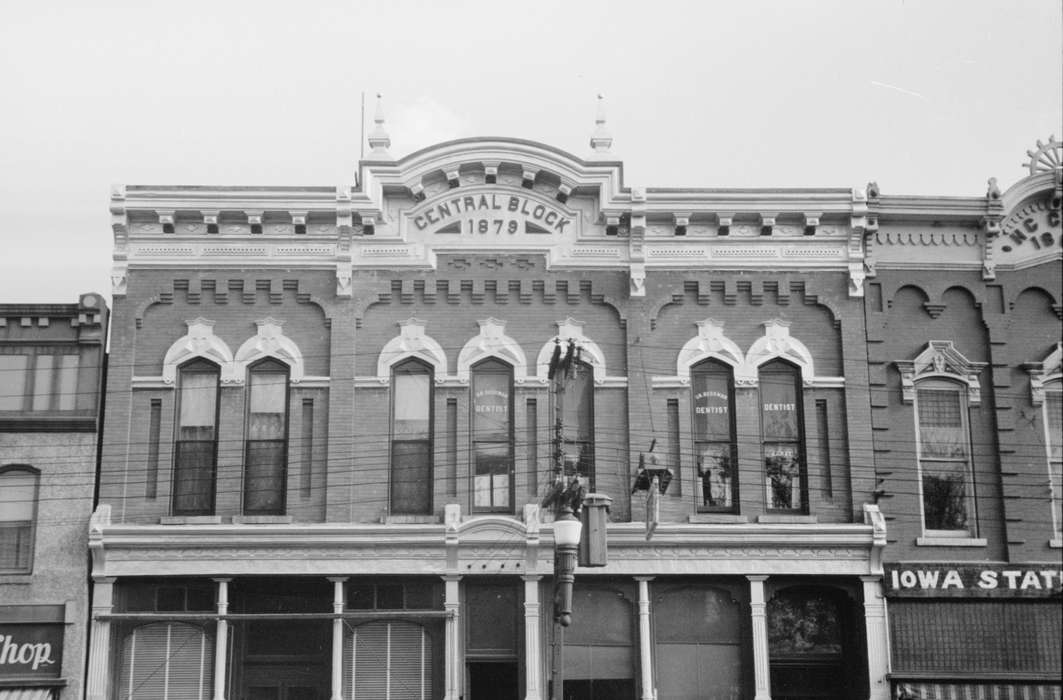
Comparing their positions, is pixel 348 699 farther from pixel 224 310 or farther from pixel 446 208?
pixel 446 208

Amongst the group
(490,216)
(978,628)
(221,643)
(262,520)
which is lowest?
(221,643)

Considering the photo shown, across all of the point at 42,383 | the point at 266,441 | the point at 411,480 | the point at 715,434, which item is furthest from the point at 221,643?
the point at 715,434

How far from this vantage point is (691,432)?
82.9 feet

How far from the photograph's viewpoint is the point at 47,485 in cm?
2445

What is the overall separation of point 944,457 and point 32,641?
623 inches

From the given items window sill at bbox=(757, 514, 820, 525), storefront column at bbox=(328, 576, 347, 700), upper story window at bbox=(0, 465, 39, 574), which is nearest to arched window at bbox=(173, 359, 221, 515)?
upper story window at bbox=(0, 465, 39, 574)

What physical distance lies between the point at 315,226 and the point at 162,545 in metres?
6.14

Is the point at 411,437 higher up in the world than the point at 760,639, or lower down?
higher up

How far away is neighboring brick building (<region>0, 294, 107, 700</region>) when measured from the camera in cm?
2372

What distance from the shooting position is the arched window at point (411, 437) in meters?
24.9

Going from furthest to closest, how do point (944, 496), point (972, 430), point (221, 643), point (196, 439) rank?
point (972, 430), point (944, 496), point (196, 439), point (221, 643)

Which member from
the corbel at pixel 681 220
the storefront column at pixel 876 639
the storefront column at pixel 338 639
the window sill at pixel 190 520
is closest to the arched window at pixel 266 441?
the window sill at pixel 190 520

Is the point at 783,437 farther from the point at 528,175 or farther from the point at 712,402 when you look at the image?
the point at 528,175

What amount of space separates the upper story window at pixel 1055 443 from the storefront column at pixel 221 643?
1426 centimetres
